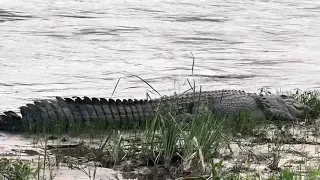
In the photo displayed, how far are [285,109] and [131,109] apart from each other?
191 cm

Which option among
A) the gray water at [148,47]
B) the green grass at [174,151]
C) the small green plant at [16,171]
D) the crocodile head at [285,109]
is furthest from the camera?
the gray water at [148,47]

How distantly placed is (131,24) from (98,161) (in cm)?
975

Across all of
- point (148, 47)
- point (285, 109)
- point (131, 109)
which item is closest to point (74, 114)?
point (131, 109)

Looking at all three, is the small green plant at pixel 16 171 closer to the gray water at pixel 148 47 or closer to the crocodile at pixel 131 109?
the crocodile at pixel 131 109

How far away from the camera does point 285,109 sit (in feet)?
27.4

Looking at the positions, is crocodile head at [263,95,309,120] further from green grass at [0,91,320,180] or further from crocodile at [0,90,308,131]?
green grass at [0,91,320,180]

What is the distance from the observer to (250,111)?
812 centimetres

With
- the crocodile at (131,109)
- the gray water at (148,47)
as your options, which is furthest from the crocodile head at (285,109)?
the gray water at (148,47)

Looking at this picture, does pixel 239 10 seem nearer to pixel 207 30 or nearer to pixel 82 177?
pixel 207 30

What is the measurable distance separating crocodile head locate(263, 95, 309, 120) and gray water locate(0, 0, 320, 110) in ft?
4.67

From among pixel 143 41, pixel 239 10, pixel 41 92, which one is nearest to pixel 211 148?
pixel 41 92

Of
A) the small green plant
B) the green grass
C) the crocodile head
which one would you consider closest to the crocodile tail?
the green grass

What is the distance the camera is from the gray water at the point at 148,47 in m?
9.79

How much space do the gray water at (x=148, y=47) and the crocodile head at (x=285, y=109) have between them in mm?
1422
